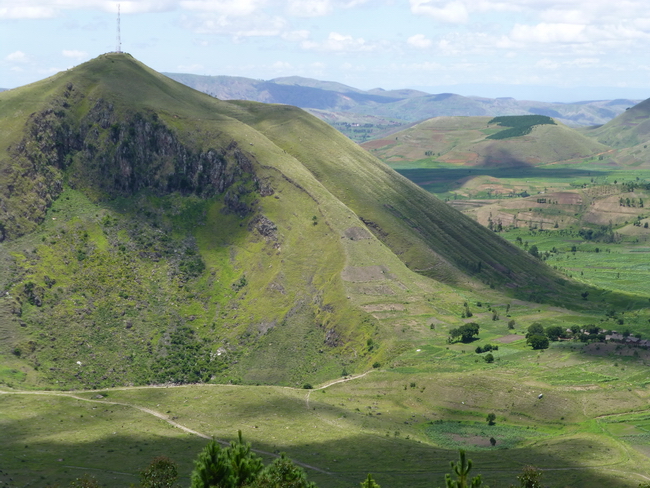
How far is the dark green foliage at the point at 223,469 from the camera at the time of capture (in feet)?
279

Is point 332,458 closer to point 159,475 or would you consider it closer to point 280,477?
point 159,475

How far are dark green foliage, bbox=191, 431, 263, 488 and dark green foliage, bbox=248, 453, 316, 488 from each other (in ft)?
5.56

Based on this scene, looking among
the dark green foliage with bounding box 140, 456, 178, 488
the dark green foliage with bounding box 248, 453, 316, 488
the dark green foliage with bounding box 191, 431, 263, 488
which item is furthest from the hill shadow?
the dark green foliage with bounding box 248, 453, 316, 488

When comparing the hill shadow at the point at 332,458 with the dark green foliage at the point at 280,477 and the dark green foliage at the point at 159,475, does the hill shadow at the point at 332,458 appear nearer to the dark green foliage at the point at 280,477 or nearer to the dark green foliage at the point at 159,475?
the dark green foliage at the point at 159,475

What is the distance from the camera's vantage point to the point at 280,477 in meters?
83.7

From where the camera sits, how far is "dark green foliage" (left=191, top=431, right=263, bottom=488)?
8519cm

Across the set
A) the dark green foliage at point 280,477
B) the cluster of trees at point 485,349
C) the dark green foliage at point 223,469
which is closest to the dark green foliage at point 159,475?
the dark green foliage at point 223,469

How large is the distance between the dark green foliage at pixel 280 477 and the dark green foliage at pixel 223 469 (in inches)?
66.7

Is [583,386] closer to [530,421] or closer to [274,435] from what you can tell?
[530,421]

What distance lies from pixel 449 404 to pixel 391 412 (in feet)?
47.8

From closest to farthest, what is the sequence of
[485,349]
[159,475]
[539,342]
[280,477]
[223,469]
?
[280,477] → [223,469] → [159,475] → [539,342] → [485,349]

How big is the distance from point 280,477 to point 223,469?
7.34 meters

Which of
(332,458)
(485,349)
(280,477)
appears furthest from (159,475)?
(485,349)

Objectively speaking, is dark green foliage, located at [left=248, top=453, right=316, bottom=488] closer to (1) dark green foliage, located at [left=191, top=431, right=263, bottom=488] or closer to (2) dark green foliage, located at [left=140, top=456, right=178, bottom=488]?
(1) dark green foliage, located at [left=191, top=431, right=263, bottom=488]
